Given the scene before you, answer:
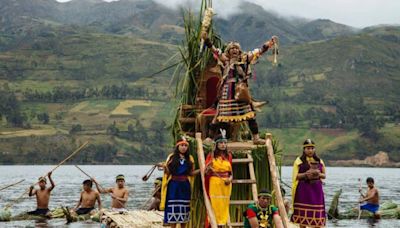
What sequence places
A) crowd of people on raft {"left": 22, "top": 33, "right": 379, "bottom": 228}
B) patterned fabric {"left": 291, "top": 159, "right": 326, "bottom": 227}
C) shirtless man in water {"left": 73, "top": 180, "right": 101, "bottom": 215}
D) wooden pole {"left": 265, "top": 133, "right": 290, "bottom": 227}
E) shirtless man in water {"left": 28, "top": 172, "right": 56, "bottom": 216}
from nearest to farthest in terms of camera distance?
wooden pole {"left": 265, "top": 133, "right": 290, "bottom": 227} → crowd of people on raft {"left": 22, "top": 33, "right": 379, "bottom": 228} → patterned fabric {"left": 291, "top": 159, "right": 326, "bottom": 227} → shirtless man in water {"left": 73, "top": 180, "right": 101, "bottom": 215} → shirtless man in water {"left": 28, "top": 172, "right": 56, "bottom": 216}

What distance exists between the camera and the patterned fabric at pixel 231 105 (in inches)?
583

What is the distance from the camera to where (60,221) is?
29547 millimetres

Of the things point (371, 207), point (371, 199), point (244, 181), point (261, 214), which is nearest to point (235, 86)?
point (244, 181)

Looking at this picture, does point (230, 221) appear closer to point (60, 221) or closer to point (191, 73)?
point (191, 73)

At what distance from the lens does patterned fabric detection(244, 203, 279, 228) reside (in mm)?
12359

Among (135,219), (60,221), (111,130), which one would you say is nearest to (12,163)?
(111,130)

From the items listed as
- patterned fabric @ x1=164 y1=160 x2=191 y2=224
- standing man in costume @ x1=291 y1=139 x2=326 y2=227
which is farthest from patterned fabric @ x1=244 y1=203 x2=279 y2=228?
patterned fabric @ x1=164 y1=160 x2=191 y2=224

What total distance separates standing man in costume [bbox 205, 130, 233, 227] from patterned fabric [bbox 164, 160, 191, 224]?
731 millimetres

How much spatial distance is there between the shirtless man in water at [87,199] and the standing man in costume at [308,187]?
11888 millimetres

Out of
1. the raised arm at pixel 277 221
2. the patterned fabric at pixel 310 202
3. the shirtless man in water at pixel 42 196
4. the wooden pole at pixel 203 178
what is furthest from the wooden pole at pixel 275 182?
the shirtless man in water at pixel 42 196

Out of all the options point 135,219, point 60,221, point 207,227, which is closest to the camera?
point 207,227

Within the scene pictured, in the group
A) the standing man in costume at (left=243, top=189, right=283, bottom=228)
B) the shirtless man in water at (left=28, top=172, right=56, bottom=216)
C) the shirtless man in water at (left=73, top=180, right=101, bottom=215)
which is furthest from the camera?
the shirtless man in water at (left=28, top=172, right=56, bottom=216)

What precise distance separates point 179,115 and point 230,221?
3.27m

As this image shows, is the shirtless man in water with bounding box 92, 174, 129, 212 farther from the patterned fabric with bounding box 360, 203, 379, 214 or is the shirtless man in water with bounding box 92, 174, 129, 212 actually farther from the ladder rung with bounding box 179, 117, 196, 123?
the patterned fabric with bounding box 360, 203, 379, 214
